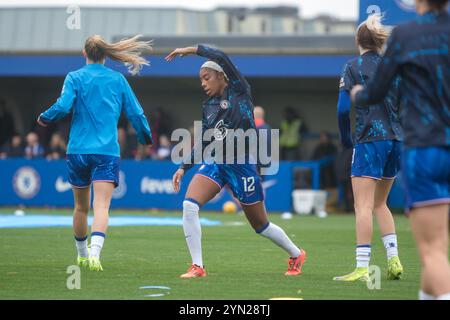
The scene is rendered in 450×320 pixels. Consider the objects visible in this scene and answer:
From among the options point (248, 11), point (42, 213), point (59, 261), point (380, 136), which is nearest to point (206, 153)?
point (380, 136)

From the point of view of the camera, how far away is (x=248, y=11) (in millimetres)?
40969

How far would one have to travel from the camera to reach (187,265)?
36.5 ft

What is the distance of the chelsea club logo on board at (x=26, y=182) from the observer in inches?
1000

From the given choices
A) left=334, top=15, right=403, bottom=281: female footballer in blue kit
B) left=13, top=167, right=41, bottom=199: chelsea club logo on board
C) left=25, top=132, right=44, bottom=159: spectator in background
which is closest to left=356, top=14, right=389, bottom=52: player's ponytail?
left=334, top=15, right=403, bottom=281: female footballer in blue kit

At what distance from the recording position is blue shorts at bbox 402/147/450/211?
6328 millimetres

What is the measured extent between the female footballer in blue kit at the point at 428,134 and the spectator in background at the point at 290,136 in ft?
67.6

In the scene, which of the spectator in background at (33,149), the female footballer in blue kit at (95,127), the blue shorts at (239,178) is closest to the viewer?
the blue shorts at (239,178)

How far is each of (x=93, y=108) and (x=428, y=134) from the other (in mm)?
4862

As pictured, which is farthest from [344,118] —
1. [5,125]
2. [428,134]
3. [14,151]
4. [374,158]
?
[5,125]

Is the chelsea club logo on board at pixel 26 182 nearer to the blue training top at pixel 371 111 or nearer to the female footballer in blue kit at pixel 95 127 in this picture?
the female footballer in blue kit at pixel 95 127

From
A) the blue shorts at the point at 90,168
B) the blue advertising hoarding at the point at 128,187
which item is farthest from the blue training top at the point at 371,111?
the blue advertising hoarding at the point at 128,187

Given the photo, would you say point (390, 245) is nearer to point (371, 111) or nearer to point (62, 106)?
point (371, 111)

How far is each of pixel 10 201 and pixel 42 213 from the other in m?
3.09

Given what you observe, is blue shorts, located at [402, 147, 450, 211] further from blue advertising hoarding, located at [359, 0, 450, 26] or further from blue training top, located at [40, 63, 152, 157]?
blue advertising hoarding, located at [359, 0, 450, 26]
